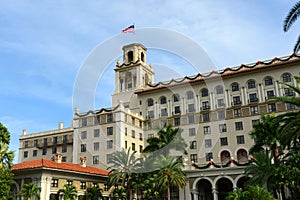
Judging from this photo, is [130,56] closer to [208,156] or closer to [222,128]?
[222,128]

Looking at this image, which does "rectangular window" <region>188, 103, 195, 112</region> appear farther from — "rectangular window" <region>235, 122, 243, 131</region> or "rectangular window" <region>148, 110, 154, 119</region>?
"rectangular window" <region>235, 122, 243, 131</region>

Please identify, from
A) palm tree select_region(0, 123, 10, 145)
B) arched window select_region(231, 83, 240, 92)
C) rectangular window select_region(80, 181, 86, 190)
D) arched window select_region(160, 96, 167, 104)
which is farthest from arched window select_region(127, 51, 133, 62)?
palm tree select_region(0, 123, 10, 145)

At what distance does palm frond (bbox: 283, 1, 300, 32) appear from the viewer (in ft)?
72.0

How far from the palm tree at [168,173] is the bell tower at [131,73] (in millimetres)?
27521

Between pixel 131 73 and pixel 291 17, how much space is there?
53060 millimetres

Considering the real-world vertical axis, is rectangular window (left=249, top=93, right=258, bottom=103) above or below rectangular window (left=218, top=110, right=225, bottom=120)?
above

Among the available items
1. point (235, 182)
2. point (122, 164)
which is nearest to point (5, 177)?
point (122, 164)

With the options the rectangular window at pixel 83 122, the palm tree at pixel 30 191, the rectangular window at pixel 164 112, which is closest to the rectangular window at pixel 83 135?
the rectangular window at pixel 83 122

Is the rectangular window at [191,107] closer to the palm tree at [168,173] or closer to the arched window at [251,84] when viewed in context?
the arched window at [251,84]

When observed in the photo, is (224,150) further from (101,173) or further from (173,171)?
(101,173)

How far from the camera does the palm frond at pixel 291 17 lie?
21.9m

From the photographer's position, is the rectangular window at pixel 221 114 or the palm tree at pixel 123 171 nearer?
the palm tree at pixel 123 171

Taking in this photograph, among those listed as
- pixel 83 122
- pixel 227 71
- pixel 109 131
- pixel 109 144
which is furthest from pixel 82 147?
pixel 227 71

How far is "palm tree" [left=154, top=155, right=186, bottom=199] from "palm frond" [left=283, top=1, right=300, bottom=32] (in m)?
26.6
